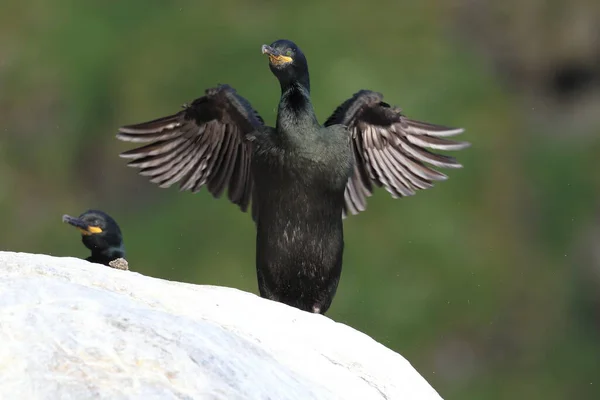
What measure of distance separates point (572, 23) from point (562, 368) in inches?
175

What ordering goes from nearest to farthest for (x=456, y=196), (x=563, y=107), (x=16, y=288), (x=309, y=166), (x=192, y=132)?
(x=16, y=288), (x=309, y=166), (x=192, y=132), (x=456, y=196), (x=563, y=107)

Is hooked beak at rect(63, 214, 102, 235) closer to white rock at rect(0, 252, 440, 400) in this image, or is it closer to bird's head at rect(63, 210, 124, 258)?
bird's head at rect(63, 210, 124, 258)

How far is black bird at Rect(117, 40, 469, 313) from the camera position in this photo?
692 cm

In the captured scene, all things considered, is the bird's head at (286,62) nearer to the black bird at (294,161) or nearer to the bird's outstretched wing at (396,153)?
the black bird at (294,161)

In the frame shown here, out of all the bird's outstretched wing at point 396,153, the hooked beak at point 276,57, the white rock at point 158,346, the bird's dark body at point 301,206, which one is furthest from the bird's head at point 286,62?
the white rock at point 158,346

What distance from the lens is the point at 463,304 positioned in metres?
12.6

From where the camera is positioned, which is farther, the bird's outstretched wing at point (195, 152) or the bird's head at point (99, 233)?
the bird's head at point (99, 233)

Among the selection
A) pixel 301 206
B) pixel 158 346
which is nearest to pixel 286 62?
pixel 301 206

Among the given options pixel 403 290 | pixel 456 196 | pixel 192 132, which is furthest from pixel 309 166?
pixel 456 196

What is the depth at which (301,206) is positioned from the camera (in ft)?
22.7

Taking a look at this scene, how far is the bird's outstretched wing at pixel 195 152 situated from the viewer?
25.6 ft

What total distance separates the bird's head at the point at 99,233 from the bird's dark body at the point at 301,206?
165 cm

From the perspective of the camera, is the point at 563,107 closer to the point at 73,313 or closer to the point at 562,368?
the point at 562,368

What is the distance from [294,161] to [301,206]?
0.25 metres
